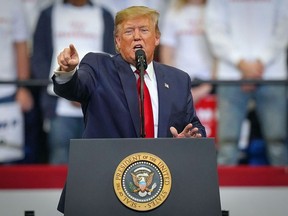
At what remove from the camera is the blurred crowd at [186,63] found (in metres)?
6.88

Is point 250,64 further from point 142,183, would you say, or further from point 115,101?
point 142,183

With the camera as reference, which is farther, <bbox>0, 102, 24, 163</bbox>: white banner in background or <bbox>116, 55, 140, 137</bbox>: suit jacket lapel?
<bbox>0, 102, 24, 163</bbox>: white banner in background

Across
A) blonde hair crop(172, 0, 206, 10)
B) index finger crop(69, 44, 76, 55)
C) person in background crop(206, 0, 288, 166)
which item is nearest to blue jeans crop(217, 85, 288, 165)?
person in background crop(206, 0, 288, 166)

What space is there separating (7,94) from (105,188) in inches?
133

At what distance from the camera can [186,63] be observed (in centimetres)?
694

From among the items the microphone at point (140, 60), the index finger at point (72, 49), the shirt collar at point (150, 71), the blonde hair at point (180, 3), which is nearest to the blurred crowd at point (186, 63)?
the blonde hair at point (180, 3)

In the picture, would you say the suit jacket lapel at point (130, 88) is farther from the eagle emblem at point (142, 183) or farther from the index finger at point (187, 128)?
the eagle emblem at point (142, 183)

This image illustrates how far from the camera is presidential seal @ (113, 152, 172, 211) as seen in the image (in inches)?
145

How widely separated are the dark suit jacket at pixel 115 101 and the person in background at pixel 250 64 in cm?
262

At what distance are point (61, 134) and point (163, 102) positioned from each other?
2.76m

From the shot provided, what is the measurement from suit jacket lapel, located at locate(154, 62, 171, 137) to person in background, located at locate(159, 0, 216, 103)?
2674 mm

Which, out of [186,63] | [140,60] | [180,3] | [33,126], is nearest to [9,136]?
[33,126]

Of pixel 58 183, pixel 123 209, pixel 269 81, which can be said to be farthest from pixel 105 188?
pixel 269 81

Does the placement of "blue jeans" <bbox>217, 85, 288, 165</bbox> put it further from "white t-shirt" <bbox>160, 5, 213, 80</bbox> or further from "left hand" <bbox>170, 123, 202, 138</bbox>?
"left hand" <bbox>170, 123, 202, 138</bbox>
